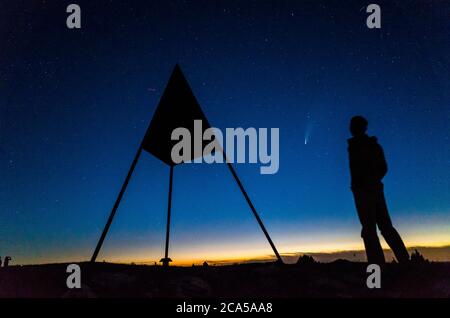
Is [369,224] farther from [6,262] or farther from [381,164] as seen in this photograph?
[6,262]

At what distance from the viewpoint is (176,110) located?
659 centimetres

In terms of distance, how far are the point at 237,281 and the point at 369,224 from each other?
2.15 meters

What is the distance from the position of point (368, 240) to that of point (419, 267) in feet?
2.42

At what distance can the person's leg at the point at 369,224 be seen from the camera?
556 cm

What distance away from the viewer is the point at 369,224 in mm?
5625

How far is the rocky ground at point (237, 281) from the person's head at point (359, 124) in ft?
6.56

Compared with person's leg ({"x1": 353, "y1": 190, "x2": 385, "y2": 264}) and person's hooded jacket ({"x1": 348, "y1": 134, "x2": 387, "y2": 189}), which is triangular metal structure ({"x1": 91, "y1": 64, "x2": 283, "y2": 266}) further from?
person's hooded jacket ({"x1": 348, "y1": 134, "x2": 387, "y2": 189})

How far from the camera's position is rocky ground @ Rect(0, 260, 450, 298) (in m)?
4.96

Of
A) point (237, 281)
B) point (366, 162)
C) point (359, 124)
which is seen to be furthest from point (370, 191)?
point (237, 281)

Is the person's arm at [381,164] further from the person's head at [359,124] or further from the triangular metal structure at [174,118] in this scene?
the triangular metal structure at [174,118]

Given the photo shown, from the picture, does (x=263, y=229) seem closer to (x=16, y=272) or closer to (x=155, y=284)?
(x=155, y=284)

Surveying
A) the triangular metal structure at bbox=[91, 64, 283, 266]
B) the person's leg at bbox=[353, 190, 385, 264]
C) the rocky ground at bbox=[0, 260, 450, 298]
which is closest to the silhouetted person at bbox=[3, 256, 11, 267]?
the rocky ground at bbox=[0, 260, 450, 298]

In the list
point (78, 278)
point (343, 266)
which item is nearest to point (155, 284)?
point (78, 278)
